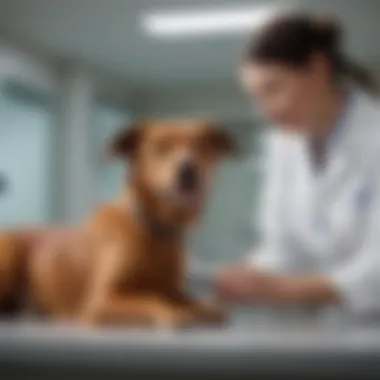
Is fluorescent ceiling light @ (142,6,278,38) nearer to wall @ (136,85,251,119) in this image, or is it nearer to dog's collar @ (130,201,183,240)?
wall @ (136,85,251,119)

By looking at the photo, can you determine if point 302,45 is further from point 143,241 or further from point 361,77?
point 143,241

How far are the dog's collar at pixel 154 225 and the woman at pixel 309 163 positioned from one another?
65mm

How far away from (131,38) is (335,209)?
29 centimetres

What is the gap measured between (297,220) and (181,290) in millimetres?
144

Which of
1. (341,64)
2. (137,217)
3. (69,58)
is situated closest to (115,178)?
(137,217)

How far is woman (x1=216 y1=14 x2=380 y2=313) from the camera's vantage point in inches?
38.4

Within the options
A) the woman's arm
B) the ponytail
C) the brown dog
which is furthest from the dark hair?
the woman's arm

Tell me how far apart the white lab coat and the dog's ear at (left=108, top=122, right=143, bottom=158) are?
141mm

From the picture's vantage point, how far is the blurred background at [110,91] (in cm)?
99

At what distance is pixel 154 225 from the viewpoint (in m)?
0.99

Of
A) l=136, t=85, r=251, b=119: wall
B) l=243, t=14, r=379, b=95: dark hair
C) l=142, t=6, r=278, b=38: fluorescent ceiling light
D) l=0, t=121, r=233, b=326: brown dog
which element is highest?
l=142, t=6, r=278, b=38: fluorescent ceiling light

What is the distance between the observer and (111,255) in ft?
3.25

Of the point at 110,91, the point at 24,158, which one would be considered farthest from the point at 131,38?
the point at 24,158

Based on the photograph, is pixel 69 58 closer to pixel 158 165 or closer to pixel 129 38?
pixel 129 38
